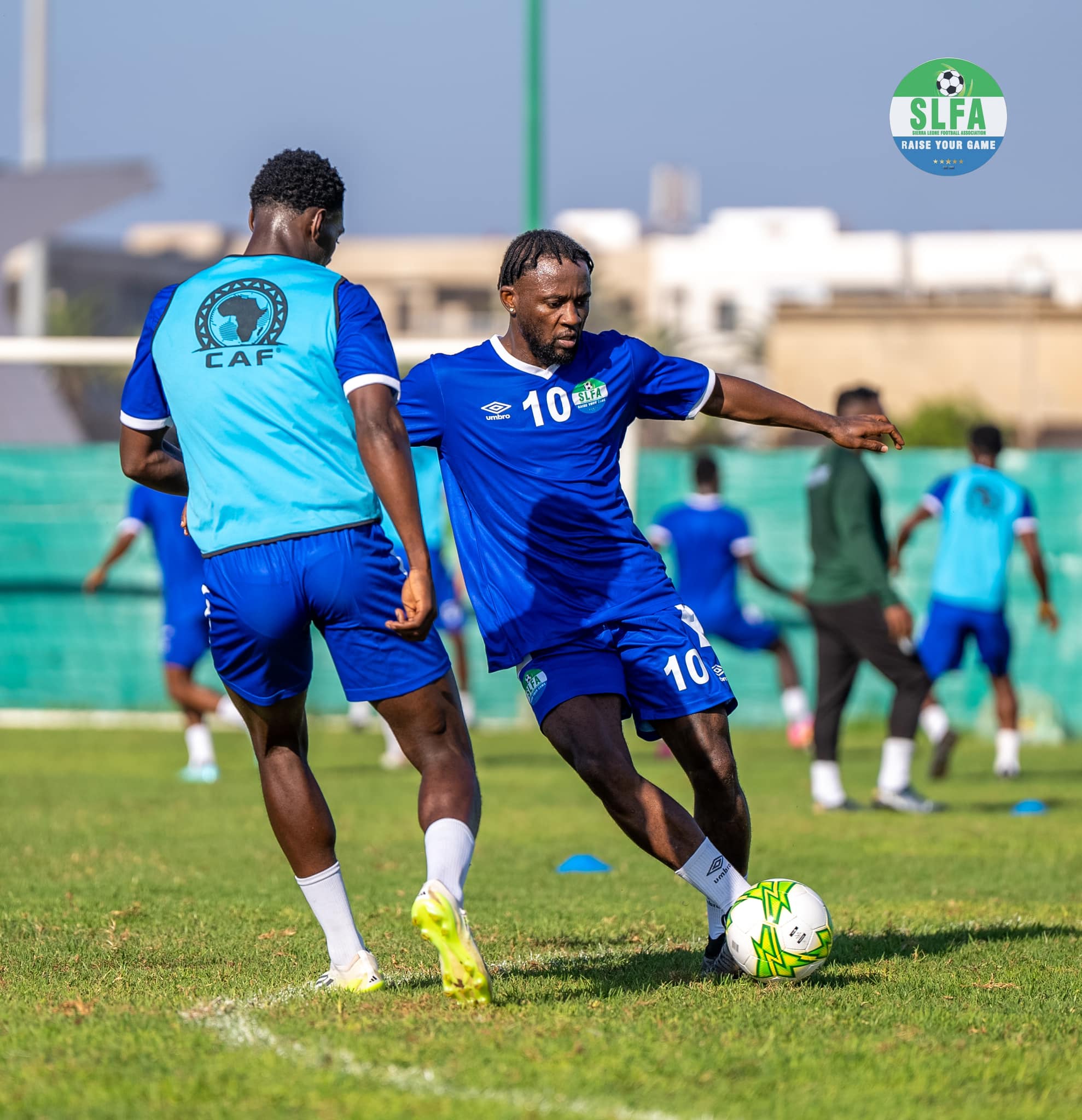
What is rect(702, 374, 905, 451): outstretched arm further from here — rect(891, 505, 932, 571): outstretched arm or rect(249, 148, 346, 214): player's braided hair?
rect(891, 505, 932, 571): outstretched arm

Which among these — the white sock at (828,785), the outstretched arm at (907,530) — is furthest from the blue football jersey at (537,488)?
the outstretched arm at (907,530)

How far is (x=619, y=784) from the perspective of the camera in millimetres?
5141

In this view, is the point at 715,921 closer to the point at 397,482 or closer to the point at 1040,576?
the point at 397,482

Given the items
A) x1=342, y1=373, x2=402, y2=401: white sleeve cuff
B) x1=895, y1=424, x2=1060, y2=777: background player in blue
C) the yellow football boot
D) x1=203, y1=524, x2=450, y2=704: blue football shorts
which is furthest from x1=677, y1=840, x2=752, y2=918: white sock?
x1=895, y1=424, x2=1060, y2=777: background player in blue

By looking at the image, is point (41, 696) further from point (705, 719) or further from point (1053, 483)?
point (705, 719)

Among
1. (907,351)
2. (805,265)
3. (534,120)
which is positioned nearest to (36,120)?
(534,120)

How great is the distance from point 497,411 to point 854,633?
5.91 meters

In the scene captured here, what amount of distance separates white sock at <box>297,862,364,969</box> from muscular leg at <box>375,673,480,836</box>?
1.17ft

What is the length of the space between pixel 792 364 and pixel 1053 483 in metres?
47.4

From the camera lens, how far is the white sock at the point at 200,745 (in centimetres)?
1259

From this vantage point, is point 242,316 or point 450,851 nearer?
point 450,851

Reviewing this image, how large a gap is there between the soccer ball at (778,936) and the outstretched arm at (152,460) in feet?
6.85

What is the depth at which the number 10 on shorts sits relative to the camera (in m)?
5.35

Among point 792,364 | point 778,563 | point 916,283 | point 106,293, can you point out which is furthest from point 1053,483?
point 916,283
